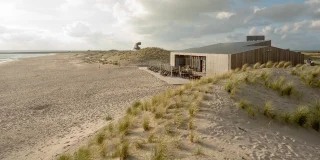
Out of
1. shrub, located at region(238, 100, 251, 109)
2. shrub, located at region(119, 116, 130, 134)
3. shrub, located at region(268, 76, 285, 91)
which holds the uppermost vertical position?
shrub, located at region(268, 76, 285, 91)

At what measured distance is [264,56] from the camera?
21.5 meters

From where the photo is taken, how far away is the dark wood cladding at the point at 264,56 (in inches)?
794

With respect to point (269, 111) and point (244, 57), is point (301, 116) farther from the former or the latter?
point (244, 57)

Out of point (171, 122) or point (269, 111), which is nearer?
point (171, 122)

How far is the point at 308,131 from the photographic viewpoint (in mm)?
9469

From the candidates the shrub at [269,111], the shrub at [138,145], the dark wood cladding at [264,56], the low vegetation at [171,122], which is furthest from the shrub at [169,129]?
the dark wood cladding at [264,56]

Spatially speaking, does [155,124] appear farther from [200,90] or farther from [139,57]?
[139,57]

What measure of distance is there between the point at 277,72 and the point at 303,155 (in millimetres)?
10256

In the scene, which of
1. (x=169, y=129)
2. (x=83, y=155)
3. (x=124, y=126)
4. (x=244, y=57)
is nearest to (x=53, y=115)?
(x=124, y=126)

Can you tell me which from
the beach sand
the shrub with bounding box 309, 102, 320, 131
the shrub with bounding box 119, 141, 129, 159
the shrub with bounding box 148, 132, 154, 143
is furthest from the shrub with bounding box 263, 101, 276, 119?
the beach sand

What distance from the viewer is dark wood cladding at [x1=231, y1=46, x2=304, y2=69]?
20.2 m

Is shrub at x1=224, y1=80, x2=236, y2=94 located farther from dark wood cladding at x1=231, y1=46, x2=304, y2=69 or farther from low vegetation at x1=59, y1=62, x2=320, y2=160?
dark wood cladding at x1=231, y1=46, x2=304, y2=69

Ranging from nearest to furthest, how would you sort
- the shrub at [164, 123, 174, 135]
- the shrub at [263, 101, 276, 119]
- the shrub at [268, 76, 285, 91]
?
the shrub at [164, 123, 174, 135], the shrub at [263, 101, 276, 119], the shrub at [268, 76, 285, 91]

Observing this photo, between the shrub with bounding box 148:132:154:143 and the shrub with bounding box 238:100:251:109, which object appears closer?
the shrub with bounding box 148:132:154:143
